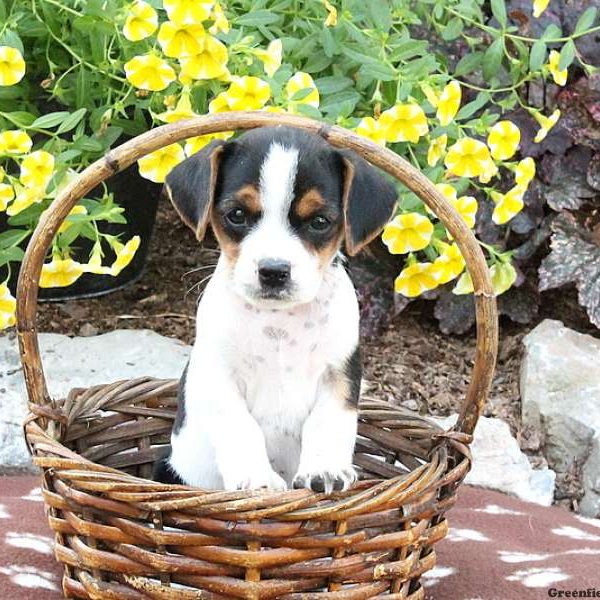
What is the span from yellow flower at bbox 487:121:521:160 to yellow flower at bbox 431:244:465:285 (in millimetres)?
369

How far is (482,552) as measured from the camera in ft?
11.5

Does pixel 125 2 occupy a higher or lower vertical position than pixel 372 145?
higher

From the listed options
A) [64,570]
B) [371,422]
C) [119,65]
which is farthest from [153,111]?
[64,570]

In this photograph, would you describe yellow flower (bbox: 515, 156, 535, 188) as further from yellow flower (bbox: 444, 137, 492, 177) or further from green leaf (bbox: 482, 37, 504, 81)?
green leaf (bbox: 482, 37, 504, 81)

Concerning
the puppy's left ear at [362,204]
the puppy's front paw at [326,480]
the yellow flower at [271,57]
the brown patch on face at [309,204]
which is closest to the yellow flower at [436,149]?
the yellow flower at [271,57]

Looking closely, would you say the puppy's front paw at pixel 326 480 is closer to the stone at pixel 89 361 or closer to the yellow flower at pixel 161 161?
the yellow flower at pixel 161 161

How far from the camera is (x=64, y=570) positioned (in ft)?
10.00

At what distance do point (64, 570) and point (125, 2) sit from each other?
192cm

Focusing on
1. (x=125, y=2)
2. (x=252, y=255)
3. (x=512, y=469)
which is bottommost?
(x=512, y=469)

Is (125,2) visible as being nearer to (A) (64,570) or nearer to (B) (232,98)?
(B) (232,98)

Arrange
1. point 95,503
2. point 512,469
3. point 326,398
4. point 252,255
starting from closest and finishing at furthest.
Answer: point 95,503 < point 252,255 < point 326,398 < point 512,469

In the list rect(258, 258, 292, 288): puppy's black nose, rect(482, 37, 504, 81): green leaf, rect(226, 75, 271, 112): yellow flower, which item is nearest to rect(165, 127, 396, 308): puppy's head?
rect(258, 258, 292, 288): puppy's black nose

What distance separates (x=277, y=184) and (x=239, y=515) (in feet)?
2.88

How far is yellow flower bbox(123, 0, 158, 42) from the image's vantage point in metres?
3.60
